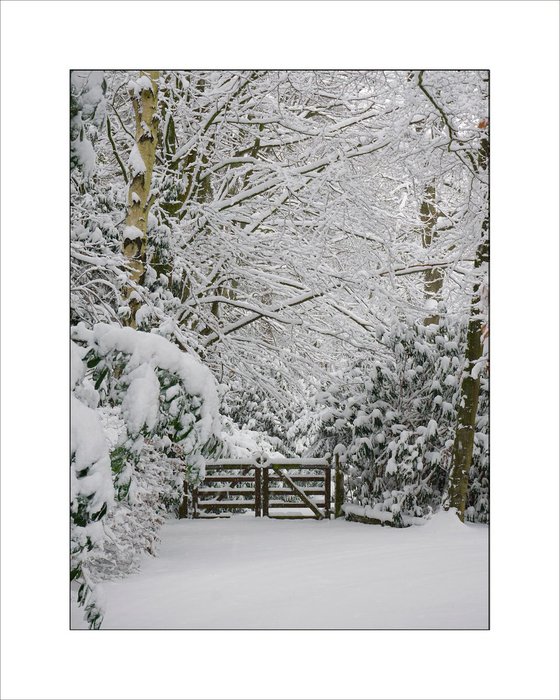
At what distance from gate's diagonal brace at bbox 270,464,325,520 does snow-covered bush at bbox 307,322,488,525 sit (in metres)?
0.23

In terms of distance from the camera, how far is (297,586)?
331cm

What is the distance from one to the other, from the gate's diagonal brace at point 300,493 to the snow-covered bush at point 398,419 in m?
0.23

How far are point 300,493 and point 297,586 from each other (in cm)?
101

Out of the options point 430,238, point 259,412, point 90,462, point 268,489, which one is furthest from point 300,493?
point 90,462

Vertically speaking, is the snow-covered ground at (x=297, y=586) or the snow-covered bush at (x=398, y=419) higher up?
the snow-covered bush at (x=398, y=419)

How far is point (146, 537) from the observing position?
12.0ft

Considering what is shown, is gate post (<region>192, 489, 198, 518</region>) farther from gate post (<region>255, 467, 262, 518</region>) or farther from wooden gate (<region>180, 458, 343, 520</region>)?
gate post (<region>255, 467, 262, 518</region>)

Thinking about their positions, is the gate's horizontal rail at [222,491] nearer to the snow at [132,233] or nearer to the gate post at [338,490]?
the gate post at [338,490]

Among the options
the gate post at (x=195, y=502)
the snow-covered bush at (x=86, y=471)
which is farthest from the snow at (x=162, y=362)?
the gate post at (x=195, y=502)

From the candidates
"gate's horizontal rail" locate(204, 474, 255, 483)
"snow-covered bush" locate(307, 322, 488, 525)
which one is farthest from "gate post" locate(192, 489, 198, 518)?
"snow-covered bush" locate(307, 322, 488, 525)

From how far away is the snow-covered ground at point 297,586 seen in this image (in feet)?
10.5
